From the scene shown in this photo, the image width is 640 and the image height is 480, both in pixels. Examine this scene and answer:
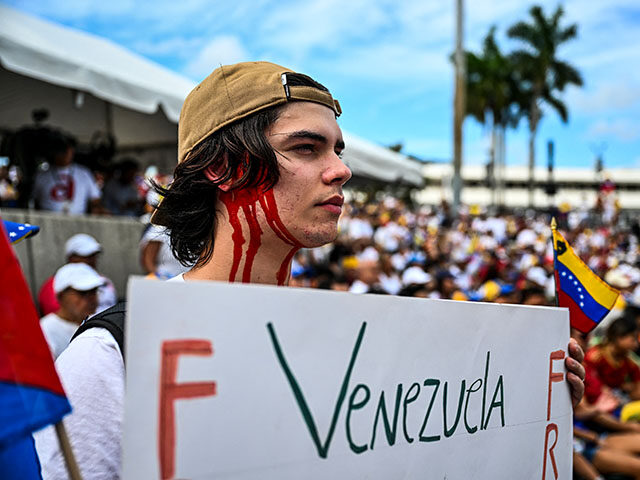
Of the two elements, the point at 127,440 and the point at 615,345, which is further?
the point at 615,345

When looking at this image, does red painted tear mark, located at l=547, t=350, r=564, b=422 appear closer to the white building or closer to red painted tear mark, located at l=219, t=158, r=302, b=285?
red painted tear mark, located at l=219, t=158, r=302, b=285

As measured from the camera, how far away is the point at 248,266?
4.54 ft

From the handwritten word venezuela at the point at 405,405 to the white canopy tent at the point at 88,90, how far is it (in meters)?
2.41

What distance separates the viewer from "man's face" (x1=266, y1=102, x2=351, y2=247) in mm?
1330

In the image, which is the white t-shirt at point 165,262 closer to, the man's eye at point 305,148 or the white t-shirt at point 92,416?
the man's eye at point 305,148

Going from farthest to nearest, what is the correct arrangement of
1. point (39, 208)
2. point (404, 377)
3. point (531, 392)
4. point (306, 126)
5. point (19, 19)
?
point (39, 208), point (19, 19), point (531, 392), point (306, 126), point (404, 377)

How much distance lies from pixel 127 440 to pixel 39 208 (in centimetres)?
552

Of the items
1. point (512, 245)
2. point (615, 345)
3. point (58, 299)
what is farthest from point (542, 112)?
point (58, 299)

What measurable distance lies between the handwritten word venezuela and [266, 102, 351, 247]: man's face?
12.0 inches

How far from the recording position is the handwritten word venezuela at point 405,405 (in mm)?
1051

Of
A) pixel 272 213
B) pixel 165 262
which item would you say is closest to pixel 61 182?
pixel 165 262

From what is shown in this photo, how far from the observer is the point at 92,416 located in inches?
41.3

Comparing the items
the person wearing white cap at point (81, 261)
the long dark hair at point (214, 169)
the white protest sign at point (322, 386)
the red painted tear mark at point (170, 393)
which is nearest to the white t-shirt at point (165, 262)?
the person wearing white cap at point (81, 261)

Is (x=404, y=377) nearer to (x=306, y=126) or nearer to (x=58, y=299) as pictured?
(x=306, y=126)
